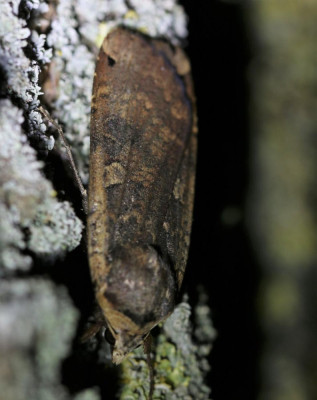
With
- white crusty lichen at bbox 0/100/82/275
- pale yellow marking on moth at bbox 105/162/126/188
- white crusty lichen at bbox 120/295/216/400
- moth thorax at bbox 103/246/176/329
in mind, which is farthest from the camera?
white crusty lichen at bbox 120/295/216/400

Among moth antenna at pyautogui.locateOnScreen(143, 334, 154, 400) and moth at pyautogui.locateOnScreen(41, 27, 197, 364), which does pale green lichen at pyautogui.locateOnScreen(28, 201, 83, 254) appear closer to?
moth at pyautogui.locateOnScreen(41, 27, 197, 364)

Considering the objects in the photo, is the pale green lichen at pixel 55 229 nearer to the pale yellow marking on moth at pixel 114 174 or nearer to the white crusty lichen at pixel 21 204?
the white crusty lichen at pixel 21 204

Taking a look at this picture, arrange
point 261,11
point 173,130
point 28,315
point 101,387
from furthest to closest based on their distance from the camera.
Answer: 1. point 261,11
2. point 173,130
3. point 101,387
4. point 28,315

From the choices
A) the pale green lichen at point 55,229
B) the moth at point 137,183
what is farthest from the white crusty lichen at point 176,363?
the pale green lichen at point 55,229

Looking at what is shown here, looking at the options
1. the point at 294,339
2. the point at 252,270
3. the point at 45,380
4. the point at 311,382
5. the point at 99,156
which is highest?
the point at 99,156

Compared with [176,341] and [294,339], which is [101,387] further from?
[294,339]

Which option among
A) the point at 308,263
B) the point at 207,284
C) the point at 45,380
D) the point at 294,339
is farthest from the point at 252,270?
the point at 45,380

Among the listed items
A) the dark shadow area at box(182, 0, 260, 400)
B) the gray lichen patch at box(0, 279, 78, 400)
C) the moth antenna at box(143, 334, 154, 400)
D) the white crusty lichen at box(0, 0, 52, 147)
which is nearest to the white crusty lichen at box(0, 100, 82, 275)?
the gray lichen patch at box(0, 279, 78, 400)
